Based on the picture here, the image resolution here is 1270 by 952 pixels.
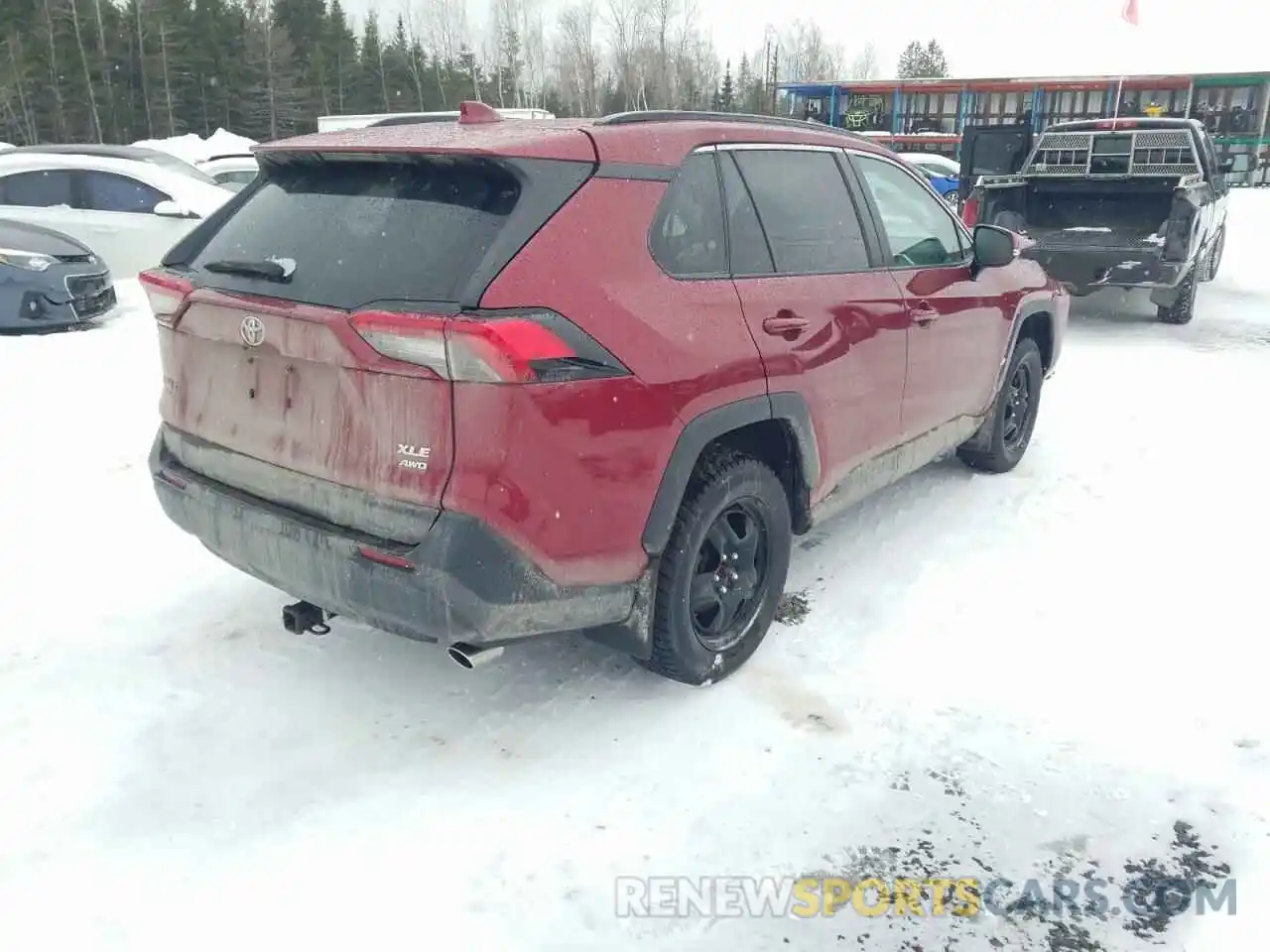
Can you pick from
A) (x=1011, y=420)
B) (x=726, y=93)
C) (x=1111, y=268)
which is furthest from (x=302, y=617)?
(x=726, y=93)

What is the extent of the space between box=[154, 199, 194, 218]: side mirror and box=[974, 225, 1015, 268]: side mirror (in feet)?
28.8

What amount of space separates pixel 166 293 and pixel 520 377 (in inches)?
54.2

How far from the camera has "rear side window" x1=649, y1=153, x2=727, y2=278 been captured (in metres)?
2.81

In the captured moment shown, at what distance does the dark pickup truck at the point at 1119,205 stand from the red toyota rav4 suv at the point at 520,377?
6.24 m

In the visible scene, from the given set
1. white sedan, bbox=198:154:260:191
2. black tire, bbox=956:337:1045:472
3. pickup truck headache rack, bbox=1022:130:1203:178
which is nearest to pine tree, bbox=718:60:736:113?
white sedan, bbox=198:154:260:191

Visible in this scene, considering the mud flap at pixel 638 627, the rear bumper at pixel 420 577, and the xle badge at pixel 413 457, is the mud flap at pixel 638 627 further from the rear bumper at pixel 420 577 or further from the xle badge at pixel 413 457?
the xle badge at pixel 413 457

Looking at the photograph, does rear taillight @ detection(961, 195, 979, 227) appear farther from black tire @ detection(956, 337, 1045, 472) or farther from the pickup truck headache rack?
black tire @ detection(956, 337, 1045, 472)

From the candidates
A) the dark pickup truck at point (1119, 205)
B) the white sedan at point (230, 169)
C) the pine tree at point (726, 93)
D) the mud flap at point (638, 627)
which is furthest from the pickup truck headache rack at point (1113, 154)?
the pine tree at point (726, 93)

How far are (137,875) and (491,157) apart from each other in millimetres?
2039

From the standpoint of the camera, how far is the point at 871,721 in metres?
3.08

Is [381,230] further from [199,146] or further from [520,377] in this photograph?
[199,146]

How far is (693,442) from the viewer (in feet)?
9.18

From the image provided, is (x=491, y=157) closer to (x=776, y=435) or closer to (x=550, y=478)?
(x=550, y=478)

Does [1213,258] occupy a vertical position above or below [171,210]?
below
